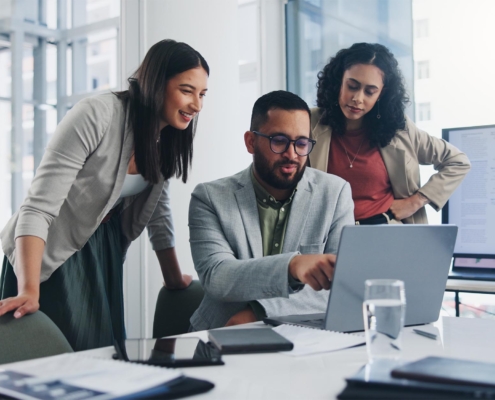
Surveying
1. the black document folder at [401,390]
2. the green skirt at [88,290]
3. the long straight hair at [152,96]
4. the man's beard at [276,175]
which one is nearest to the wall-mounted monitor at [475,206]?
the man's beard at [276,175]

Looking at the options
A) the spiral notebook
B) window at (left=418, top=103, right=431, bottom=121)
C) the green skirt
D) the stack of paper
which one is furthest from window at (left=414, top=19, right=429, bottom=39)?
the stack of paper

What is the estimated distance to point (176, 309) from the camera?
6.96 feet

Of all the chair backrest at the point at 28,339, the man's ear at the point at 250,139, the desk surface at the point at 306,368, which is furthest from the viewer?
the man's ear at the point at 250,139

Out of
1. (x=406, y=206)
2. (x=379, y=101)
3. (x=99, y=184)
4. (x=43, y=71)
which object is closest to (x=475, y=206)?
(x=406, y=206)

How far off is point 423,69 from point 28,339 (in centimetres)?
290

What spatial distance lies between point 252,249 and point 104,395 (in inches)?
38.4

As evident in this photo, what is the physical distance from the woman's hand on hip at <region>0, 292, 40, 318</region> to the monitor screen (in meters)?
1.73

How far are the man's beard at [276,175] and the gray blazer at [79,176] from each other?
42 centimetres

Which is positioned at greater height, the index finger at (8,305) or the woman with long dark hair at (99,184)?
the woman with long dark hair at (99,184)

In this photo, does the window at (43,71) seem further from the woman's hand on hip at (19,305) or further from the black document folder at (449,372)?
the black document folder at (449,372)

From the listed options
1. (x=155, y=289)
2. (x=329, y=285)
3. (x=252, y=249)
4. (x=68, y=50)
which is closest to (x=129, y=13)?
(x=68, y=50)

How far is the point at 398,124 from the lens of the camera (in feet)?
8.18

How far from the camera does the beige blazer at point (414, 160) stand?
8.16 feet

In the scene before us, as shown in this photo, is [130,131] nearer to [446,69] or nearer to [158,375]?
[158,375]
